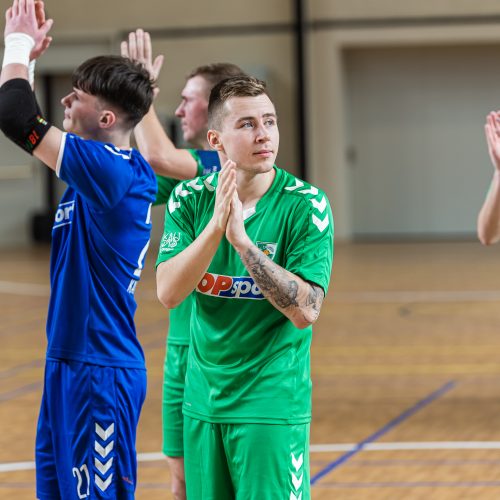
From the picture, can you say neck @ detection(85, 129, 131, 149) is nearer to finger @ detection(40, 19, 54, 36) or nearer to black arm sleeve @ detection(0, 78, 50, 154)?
black arm sleeve @ detection(0, 78, 50, 154)

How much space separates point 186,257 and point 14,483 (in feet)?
8.81

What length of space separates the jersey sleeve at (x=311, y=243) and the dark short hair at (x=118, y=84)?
29.6 inches

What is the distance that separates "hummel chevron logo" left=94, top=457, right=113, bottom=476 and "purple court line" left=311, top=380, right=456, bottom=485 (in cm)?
199

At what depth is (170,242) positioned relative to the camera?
297 centimetres

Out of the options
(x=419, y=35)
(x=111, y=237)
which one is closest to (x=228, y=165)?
(x=111, y=237)

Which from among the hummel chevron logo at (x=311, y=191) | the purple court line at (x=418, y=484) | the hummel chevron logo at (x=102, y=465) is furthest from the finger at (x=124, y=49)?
the purple court line at (x=418, y=484)

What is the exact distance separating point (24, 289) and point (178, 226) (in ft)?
35.0

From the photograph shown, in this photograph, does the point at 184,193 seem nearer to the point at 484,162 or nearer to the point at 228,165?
the point at 228,165

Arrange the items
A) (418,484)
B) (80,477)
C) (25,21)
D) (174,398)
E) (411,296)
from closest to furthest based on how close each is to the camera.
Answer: (80,477) < (25,21) < (174,398) < (418,484) < (411,296)

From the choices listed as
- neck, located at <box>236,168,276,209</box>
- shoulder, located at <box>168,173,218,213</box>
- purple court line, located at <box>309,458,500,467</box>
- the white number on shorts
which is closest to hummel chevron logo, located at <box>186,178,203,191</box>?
shoulder, located at <box>168,173,218,213</box>

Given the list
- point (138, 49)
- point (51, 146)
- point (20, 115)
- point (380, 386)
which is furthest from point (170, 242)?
point (380, 386)

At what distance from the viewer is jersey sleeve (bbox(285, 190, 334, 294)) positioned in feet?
9.43

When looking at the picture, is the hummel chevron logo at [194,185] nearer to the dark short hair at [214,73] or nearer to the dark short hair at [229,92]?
the dark short hair at [229,92]

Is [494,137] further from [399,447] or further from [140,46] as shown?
[399,447]
